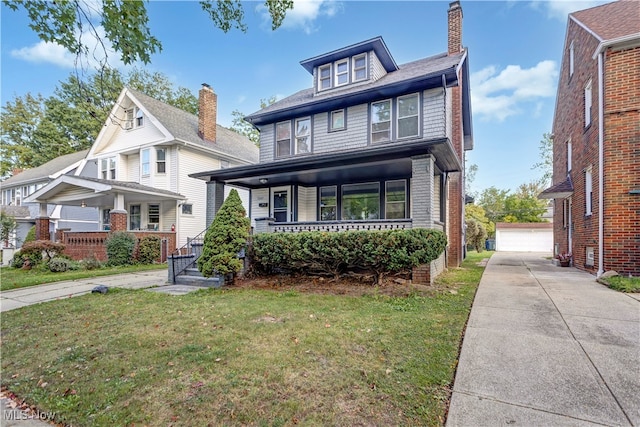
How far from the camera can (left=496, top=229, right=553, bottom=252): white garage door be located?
23969 mm

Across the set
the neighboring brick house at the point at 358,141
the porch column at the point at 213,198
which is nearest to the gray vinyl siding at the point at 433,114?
the neighboring brick house at the point at 358,141

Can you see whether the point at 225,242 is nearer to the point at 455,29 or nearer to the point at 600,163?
the point at 600,163

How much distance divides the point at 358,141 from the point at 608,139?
7011mm

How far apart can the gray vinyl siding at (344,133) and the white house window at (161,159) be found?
9049 millimetres

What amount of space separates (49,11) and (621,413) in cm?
704

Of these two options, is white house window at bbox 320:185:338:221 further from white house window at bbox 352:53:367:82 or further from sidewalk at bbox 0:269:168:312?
sidewalk at bbox 0:269:168:312

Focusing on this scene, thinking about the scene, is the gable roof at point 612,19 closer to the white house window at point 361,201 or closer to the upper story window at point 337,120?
the white house window at point 361,201

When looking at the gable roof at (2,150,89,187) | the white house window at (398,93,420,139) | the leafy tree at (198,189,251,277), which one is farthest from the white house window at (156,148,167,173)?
the white house window at (398,93,420,139)

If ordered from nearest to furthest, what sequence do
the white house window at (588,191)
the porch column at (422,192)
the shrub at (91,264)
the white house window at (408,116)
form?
the porch column at (422,192) → the white house window at (588,191) → the white house window at (408,116) → the shrub at (91,264)

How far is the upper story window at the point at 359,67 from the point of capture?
12.0 m

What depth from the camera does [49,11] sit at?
3.73m

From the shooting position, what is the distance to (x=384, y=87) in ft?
34.6

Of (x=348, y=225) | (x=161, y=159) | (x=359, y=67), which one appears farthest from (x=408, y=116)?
(x=161, y=159)

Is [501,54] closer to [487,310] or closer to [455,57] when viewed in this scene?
[455,57]
